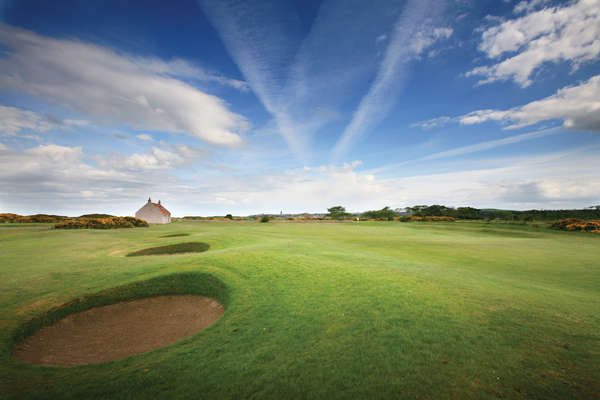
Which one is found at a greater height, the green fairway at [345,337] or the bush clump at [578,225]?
the bush clump at [578,225]

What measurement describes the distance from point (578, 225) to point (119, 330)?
44091 millimetres

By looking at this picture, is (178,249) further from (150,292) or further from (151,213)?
(151,213)

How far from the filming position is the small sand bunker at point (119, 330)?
17.1 ft

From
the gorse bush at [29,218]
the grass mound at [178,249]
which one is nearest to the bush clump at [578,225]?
the grass mound at [178,249]

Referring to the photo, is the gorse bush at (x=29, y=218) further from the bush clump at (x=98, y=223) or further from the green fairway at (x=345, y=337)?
the green fairway at (x=345, y=337)

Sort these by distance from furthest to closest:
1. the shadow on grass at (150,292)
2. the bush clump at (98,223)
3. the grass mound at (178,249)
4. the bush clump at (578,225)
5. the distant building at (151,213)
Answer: the distant building at (151,213) → the bush clump at (98,223) → the bush clump at (578,225) → the grass mound at (178,249) → the shadow on grass at (150,292)

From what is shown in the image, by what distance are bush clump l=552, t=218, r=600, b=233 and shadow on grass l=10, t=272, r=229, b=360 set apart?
38.8m

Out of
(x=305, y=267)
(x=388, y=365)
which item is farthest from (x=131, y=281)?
(x=388, y=365)

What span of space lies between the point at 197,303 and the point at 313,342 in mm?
5196

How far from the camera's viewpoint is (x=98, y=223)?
28766 mm

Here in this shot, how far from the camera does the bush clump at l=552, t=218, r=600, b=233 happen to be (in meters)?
25.5

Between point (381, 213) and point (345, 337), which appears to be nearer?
point (345, 337)

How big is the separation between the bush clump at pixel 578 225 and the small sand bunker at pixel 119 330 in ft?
130

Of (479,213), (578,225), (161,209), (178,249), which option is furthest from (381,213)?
(178,249)
